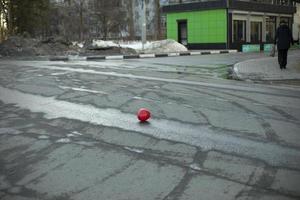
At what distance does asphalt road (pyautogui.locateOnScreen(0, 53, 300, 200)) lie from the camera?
4.93 metres

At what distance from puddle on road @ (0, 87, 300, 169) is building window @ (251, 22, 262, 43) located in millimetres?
36664

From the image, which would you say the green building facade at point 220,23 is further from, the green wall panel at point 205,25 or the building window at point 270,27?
the building window at point 270,27

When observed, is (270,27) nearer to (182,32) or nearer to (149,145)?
(182,32)

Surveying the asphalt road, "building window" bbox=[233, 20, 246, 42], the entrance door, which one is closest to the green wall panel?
the entrance door

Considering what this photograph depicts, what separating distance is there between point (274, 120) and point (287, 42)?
35.2 ft

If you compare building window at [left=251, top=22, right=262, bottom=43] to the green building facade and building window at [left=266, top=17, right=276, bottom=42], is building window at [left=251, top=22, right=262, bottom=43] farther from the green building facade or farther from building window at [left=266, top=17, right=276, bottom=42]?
building window at [left=266, top=17, right=276, bottom=42]

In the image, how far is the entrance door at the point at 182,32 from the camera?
44062mm

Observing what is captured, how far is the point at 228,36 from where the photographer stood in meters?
41.1

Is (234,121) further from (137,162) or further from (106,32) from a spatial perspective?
(106,32)

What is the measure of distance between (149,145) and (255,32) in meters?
40.8

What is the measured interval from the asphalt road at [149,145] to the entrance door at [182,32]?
32776mm

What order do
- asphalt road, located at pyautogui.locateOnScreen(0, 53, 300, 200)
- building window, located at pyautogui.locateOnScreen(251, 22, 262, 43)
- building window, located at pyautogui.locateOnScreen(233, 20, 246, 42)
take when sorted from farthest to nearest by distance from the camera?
building window, located at pyautogui.locateOnScreen(251, 22, 262, 43) → building window, located at pyautogui.locateOnScreen(233, 20, 246, 42) → asphalt road, located at pyautogui.locateOnScreen(0, 53, 300, 200)

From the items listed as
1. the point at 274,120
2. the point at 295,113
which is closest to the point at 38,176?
the point at 274,120

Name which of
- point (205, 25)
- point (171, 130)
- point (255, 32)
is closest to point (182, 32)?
point (205, 25)
